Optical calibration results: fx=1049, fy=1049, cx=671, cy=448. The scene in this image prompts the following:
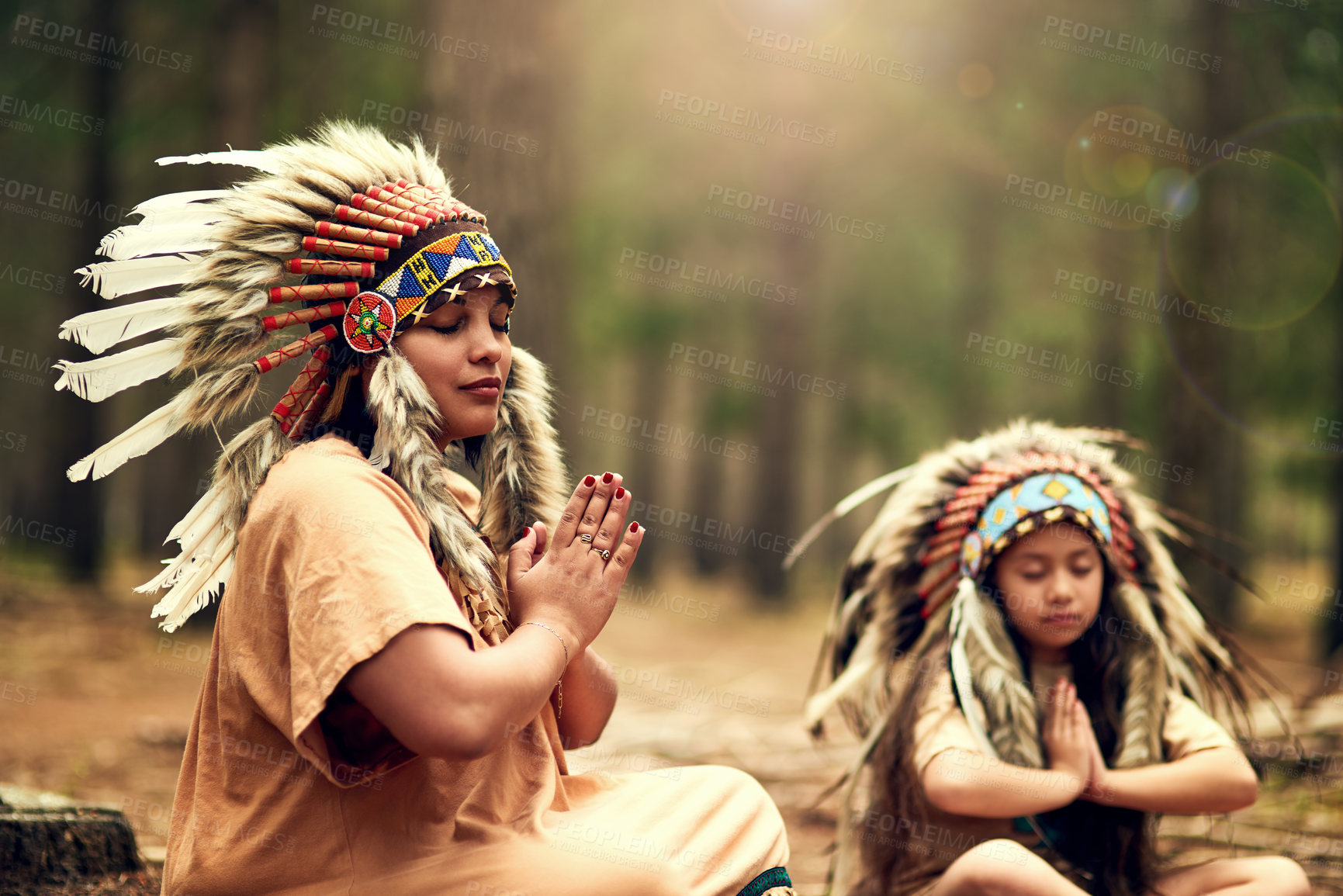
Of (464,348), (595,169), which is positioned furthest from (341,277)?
(595,169)

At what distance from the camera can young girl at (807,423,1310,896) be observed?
3.13 m

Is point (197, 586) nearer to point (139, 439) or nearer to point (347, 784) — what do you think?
point (139, 439)

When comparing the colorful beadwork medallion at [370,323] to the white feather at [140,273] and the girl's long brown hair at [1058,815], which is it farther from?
the girl's long brown hair at [1058,815]

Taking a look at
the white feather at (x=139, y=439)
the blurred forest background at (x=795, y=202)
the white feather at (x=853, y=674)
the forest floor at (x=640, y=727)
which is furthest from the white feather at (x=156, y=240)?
the blurred forest background at (x=795, y=202)

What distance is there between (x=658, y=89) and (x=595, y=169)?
1.27m

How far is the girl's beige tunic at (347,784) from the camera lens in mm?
2008

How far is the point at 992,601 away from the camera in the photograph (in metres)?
3.49

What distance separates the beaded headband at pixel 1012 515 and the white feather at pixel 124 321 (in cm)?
250

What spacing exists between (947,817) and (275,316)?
247cm

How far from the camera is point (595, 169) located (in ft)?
44.0

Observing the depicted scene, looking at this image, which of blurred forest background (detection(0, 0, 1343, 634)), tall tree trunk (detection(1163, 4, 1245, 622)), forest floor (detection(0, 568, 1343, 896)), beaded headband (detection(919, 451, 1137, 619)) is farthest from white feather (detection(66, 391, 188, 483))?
tall tree trunk (detection(1163, 4, 1245, 622))

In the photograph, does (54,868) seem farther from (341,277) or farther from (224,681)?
(341,277)

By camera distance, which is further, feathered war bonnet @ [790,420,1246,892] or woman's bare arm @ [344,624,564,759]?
feathered war bonnet @ [790,420,1246,892]

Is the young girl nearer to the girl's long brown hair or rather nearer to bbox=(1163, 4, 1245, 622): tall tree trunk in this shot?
the girl's long brown hair
